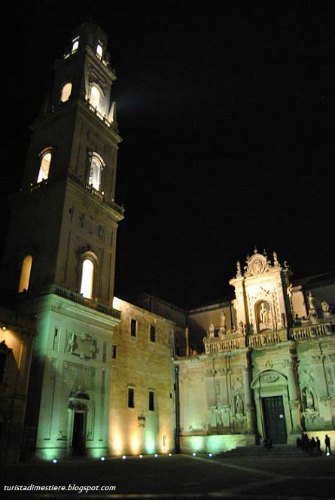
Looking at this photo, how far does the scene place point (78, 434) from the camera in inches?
980

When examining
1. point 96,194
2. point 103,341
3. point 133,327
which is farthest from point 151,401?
point 96,194

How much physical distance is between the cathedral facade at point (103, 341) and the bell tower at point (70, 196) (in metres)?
0.11

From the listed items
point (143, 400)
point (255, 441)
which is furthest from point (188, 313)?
point (255, 441)

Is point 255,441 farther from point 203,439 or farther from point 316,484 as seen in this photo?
point 316,484

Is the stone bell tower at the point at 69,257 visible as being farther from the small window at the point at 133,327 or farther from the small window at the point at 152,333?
the small window at the point at 152,333

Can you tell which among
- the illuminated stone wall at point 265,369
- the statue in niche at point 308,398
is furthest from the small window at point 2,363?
the statue in niche at point 308,398

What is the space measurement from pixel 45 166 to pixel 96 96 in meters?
9.23

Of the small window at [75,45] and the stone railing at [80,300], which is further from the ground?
the small window at [75,45]

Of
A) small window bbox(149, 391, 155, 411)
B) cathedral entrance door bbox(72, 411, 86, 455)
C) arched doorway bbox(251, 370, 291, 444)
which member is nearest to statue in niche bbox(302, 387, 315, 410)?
arched doorway bbox(251, 370, 291, 444)

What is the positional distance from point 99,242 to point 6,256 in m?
6.74

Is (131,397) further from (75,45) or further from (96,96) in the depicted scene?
(75,45)

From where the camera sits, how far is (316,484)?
10.9 metres

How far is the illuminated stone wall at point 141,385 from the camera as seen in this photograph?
29.3 m

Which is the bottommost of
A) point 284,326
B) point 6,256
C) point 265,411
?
point 265,411
